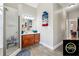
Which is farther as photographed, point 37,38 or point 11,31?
point 37,38

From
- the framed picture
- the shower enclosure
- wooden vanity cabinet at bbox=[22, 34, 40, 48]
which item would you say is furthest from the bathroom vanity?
the framed picture

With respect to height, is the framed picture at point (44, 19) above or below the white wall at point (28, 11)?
below

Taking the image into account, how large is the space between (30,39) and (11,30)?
380mm

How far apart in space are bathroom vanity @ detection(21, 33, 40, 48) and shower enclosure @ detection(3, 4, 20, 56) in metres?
0.10

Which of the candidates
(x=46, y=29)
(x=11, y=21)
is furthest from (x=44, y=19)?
(x=11, y=21)

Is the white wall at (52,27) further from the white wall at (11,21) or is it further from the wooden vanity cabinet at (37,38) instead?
the white wall at (11,21)

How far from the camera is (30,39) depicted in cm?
172

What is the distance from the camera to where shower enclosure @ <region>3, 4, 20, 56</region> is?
1.47 metres

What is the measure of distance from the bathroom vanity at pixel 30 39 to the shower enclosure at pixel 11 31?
0.34 ft

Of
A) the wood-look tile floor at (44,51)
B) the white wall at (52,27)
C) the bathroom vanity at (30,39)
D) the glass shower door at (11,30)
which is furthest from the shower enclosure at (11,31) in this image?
the white wall at (52,27)

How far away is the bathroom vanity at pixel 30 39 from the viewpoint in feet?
5.43

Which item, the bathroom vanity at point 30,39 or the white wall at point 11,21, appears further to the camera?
the bathroom vanity at point 30,39

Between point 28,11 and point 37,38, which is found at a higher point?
point 28,11

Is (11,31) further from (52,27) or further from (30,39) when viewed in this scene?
(52,27)
